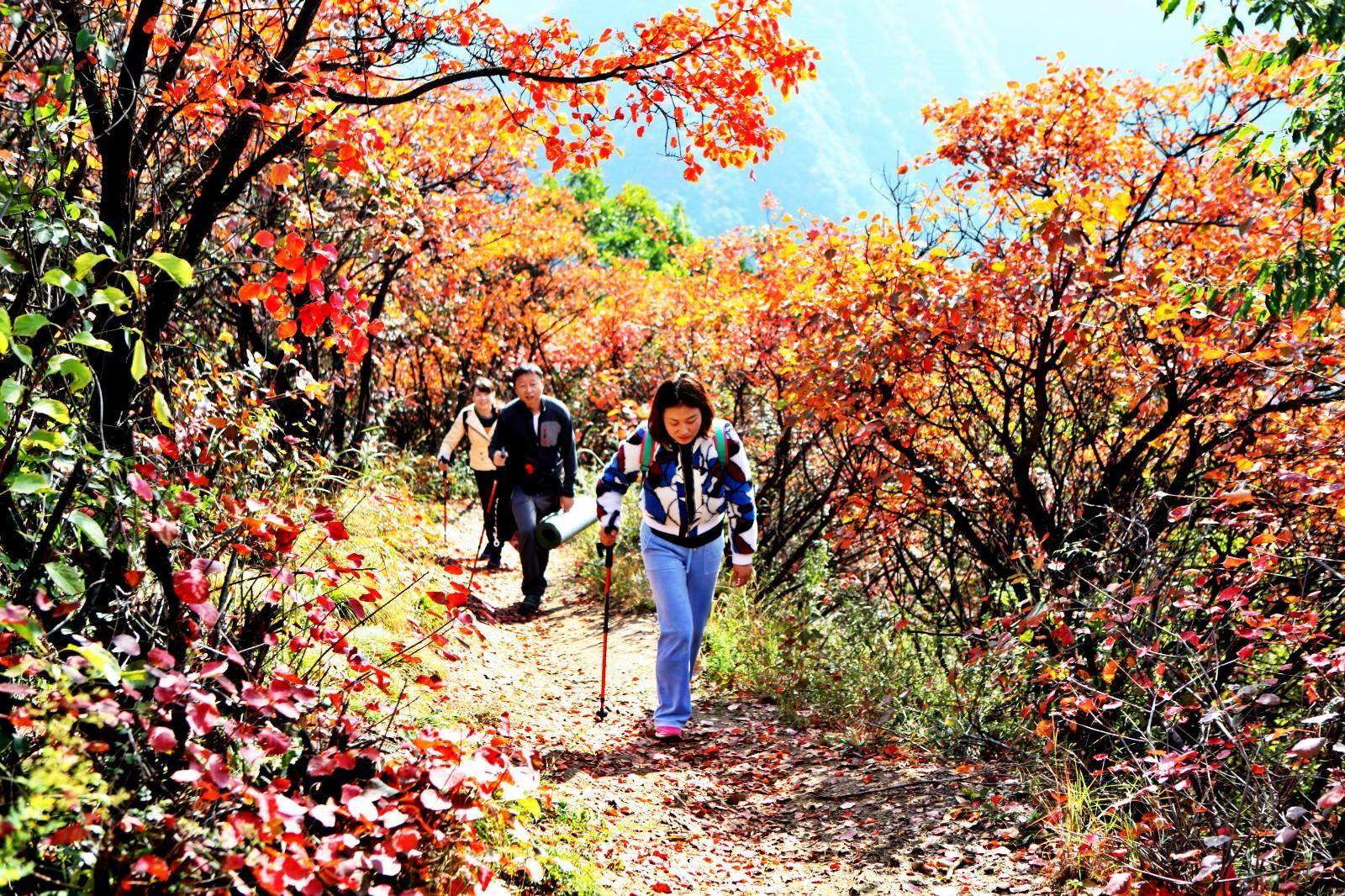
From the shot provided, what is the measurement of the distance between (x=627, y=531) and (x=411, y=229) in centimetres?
378

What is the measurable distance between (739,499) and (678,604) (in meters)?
0.69

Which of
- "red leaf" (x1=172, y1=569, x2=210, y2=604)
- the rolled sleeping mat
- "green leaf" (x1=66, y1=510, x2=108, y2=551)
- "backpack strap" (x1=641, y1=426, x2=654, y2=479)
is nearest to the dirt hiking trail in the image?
the rolled sleeping mat

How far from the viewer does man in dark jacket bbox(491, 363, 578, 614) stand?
30.3 feet

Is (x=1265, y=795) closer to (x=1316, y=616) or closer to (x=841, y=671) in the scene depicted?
(x=1316, y=616)

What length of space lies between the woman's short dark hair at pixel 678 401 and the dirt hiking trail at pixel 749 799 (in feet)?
6.05

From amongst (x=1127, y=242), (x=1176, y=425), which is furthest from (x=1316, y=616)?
(x=1127, y=242)

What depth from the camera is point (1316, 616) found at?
13.1 feet

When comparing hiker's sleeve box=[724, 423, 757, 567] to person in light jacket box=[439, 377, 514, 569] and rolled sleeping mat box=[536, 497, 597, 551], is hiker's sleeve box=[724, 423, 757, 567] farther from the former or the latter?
person in light jacket box=[439, 377, 514, 569]

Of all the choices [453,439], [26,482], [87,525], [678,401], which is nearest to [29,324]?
[26,482]

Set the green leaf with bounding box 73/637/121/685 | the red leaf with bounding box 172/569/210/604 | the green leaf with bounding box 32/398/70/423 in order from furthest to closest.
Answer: the red leaf with bounding box 172/569/210/604, the green leaf with bounding box 32/398/70/423, the green leaf with bounding box 73/637/121/685

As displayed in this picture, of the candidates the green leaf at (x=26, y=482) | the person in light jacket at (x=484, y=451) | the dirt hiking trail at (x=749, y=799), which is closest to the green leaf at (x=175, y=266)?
the green leaf at (x=26, y=482)

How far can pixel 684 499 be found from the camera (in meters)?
5.95

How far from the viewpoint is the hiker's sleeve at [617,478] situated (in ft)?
19.7

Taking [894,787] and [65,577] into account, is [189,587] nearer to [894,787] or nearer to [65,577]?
[65,577]
